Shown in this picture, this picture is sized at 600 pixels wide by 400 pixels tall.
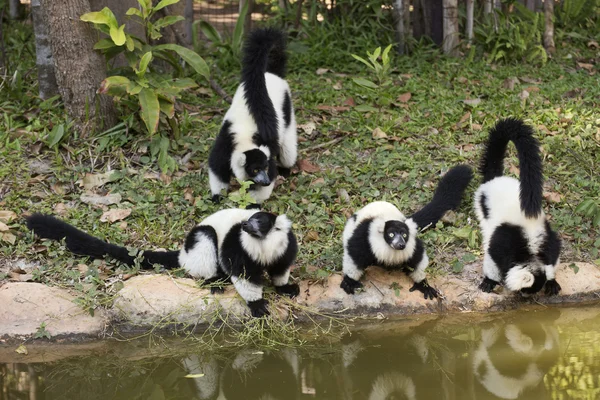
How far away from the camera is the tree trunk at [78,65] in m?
7.20

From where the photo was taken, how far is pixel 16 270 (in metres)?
5.89

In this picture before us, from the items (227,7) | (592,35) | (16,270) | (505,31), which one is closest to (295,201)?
(16,270)

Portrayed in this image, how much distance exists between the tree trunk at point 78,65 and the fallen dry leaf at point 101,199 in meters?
1.00

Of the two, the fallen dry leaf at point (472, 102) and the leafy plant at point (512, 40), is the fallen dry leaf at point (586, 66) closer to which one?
the leafy plant at point (512, 40)

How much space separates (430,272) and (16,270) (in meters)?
3.31

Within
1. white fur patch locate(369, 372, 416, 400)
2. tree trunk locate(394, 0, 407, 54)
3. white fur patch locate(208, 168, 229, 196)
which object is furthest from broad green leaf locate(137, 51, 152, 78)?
tree trunk locate(394, 0, 407, 54)

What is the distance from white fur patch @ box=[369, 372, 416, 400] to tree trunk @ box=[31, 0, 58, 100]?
5.29m

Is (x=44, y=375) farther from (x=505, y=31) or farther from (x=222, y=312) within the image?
(x=505, y=31)

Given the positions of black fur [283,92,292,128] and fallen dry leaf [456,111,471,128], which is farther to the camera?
fallen dry leaf [456,111,471,128]

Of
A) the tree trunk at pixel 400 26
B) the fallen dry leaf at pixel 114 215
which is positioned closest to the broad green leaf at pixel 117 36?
the fallen dry leaf at pixel 114 215

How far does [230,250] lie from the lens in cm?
545

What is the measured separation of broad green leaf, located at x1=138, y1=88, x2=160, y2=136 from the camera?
7.00 m

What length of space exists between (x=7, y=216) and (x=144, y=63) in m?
1.88

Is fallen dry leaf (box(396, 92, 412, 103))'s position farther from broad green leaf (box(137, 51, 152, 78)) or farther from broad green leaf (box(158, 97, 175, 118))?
broad green leaf (box(137, 51, 152, 78))
